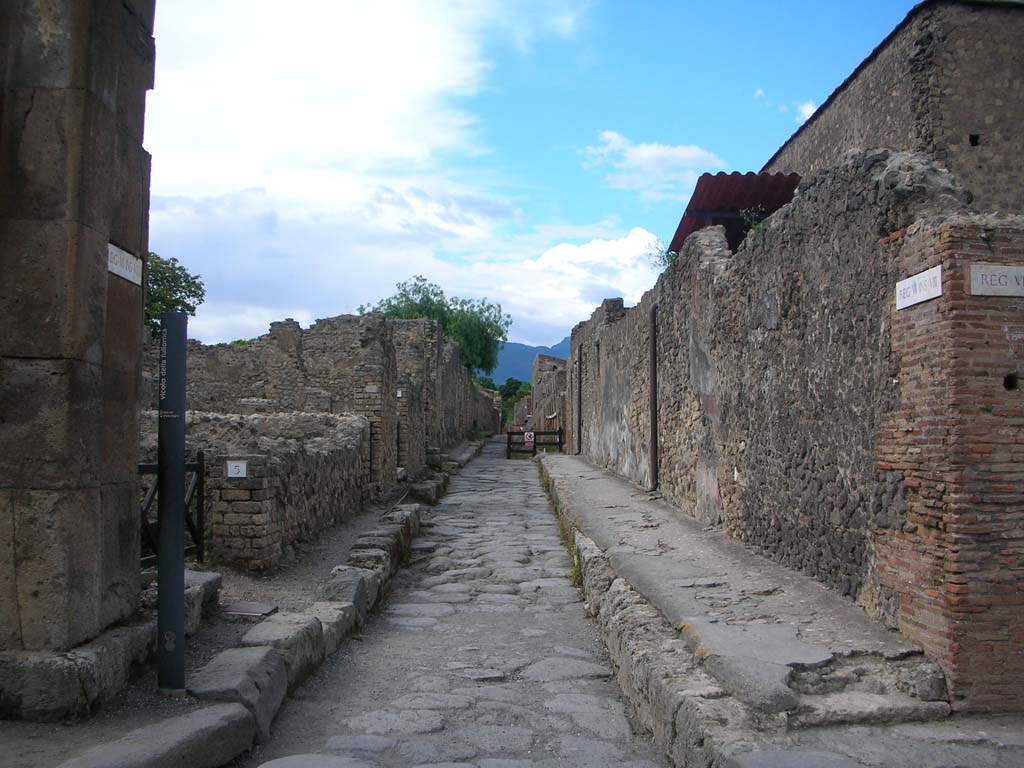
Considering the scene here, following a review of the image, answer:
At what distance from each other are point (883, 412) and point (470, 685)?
2700 millimetres

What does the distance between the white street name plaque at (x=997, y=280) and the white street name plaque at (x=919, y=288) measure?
145 mm

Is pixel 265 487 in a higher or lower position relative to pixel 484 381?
lower

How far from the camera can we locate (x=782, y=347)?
20.1 feet

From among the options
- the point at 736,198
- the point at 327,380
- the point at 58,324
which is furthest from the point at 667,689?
the point at 327,380

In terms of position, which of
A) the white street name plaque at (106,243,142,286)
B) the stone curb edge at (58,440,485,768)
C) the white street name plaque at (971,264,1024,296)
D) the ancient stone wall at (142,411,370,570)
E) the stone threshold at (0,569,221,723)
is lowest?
the stone curb edge at (58,440,485,768)

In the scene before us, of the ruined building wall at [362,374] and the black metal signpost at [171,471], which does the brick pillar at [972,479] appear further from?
the ruined building wall at [362,374]

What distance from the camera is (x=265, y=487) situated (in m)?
6.87

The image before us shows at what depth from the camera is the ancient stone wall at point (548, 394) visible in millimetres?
28297

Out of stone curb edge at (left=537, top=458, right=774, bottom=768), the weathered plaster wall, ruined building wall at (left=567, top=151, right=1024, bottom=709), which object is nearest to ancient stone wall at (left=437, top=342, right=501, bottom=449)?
the weathered plaster wall

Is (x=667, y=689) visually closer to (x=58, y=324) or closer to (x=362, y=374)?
(x=58, y=324)

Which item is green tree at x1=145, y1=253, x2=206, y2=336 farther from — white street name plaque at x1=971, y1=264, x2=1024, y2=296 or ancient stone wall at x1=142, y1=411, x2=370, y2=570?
white street name plaque at x1=971, y1=264, x2=1024, y2=296

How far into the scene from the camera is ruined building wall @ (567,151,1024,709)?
359cm

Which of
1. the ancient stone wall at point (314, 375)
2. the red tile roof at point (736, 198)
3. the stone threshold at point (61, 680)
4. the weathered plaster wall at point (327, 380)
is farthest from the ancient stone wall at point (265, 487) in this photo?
the red tile roof at point (736, 198)

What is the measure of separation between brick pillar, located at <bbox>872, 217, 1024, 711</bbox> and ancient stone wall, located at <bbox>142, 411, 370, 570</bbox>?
4.83m
